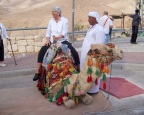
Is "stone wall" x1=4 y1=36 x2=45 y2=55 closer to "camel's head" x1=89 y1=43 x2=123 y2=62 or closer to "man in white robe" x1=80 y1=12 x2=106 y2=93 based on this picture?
"man in white robe" x1=80 y1=12 x2=106 y2=93

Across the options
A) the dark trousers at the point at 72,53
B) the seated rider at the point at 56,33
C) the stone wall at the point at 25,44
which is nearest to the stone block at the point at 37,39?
the stone wall at the point at 25,44

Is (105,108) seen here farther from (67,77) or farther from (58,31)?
(58,31)

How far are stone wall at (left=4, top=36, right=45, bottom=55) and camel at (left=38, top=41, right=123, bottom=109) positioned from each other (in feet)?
24.2

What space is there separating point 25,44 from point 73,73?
830 centimetres

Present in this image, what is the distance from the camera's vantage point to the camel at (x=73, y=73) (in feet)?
16.9

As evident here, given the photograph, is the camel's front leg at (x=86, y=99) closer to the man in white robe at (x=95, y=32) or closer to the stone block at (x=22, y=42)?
the man in white robe at (x=95, y=32)

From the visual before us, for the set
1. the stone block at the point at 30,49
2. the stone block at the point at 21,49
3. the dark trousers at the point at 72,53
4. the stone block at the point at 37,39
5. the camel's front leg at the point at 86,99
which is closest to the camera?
the camel's front leg at the point at 86,99

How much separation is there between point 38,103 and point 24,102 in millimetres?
→ 305

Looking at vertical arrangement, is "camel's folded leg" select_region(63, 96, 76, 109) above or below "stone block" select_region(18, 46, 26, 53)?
below

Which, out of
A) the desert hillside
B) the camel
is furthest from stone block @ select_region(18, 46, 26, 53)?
the desert hillside

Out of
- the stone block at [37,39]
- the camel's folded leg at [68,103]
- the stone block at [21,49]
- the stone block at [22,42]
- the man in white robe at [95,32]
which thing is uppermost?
the man in white robe at [95,32]

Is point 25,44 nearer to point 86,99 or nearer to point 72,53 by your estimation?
point 72,53

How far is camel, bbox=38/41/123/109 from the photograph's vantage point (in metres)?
5.14

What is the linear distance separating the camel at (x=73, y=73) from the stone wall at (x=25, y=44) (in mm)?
7367
